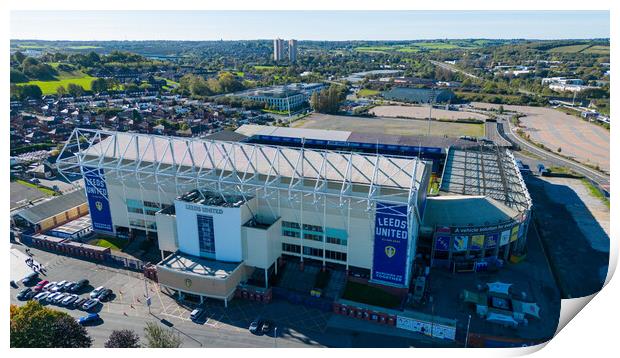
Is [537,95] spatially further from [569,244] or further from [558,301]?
[558,301]

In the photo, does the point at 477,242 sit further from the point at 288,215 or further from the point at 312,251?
the point at 288,215

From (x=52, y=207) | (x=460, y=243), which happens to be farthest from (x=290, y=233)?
(x=52, y=207)

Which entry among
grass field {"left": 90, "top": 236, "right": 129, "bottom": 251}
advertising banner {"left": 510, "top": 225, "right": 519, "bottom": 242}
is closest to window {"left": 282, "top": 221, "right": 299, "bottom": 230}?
grass field {"left": 90, "top": 236, "right": 129, "bottom": 251}

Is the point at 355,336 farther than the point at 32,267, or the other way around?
the point at 32,267

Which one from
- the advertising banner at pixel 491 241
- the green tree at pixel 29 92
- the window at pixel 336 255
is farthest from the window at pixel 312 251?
the green tree at pixel 29 92

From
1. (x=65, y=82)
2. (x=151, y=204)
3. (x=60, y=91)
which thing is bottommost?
(x=151, y=204)

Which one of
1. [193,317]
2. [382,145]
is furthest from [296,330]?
[382,145]
